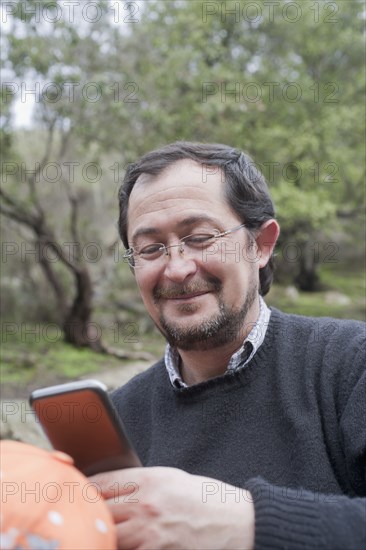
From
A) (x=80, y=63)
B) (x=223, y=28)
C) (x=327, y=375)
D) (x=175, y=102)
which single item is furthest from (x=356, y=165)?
(x=327, y=375)

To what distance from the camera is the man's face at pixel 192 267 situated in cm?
165

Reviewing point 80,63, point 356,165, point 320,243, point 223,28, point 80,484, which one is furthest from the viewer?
point 320,243

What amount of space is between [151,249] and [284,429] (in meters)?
0.59

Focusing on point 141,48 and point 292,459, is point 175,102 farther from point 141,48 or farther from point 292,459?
point 292,459

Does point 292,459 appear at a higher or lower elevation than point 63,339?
higher

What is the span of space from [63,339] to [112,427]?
786 centimetres

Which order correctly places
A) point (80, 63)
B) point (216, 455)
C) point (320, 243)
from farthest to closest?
point (320, 243)
point (80, 63)
point (216, 455)

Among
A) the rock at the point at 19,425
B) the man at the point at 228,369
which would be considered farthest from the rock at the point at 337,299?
the man at the point at 228,369

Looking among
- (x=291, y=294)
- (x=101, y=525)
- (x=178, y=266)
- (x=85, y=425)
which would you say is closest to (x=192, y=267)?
(x=178, y=266)

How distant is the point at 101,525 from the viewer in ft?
3.56

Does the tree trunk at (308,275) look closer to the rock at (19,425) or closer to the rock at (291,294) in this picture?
the rock at (291,294)

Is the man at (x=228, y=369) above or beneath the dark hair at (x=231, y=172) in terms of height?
beneath

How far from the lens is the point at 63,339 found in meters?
8.85

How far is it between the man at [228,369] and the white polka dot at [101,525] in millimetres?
83
